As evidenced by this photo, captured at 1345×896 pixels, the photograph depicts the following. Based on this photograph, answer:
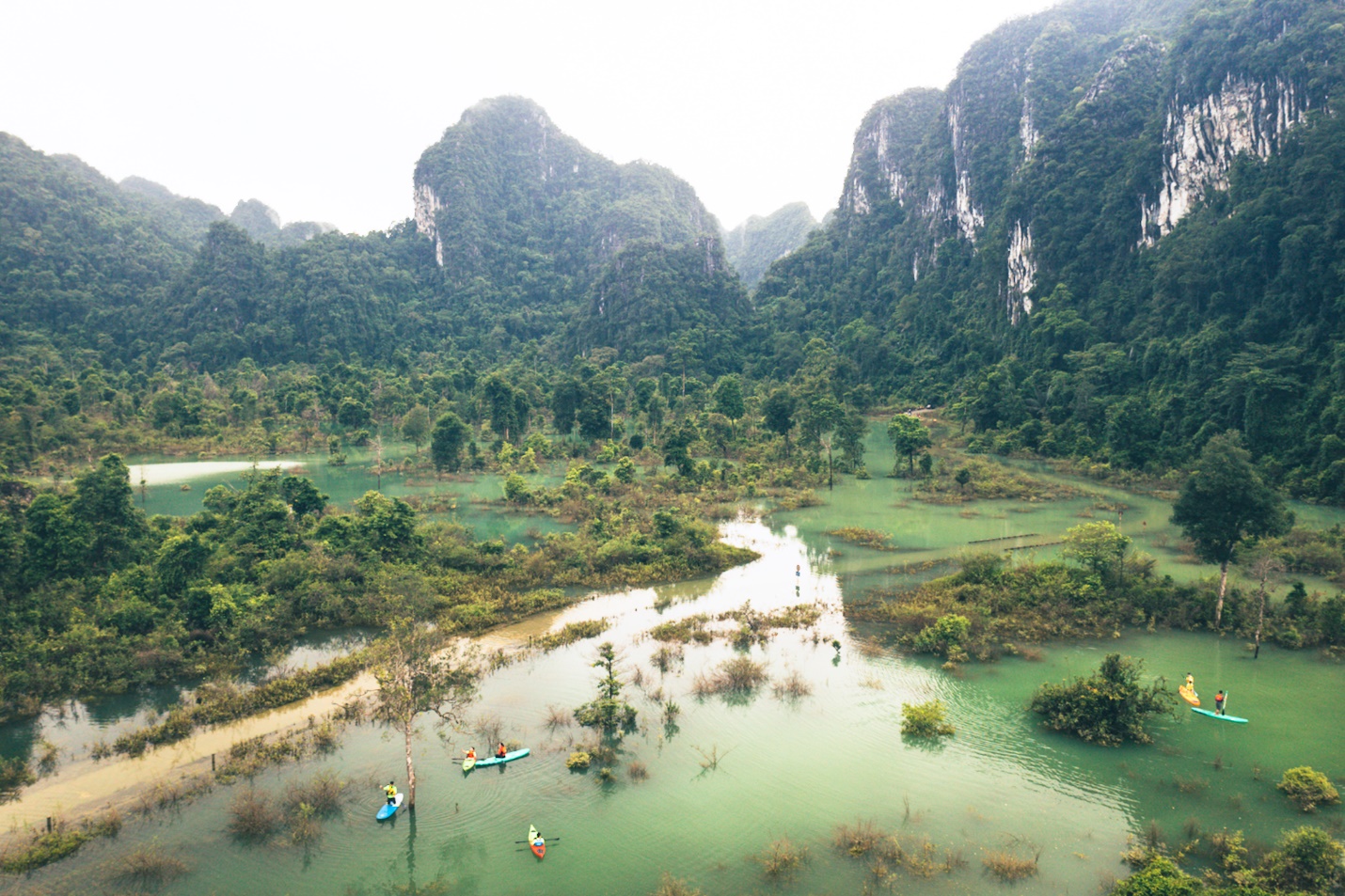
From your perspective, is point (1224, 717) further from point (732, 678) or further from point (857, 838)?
point (732, 678)

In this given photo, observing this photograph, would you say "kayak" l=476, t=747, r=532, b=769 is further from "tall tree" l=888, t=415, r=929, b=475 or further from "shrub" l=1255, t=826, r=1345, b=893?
"tall tree" l=888, t=415, r=929, b=475

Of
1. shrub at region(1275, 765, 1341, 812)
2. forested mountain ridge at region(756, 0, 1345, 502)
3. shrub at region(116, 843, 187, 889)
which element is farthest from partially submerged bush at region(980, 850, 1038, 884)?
forested mountain ridge at region(756, 0, 1345, 502)

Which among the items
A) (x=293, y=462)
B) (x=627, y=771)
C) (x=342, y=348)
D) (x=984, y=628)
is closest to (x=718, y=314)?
(x=342, y=348)

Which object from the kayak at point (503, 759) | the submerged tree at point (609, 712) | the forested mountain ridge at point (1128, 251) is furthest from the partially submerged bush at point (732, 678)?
the forested mountain ridge at point (1128, 251)

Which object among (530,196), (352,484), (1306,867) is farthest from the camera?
(530,196)

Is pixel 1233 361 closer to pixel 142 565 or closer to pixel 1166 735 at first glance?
pixel 1166 735

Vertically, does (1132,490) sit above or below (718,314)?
below

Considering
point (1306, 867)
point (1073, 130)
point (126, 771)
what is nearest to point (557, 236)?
point (1073, 130)
